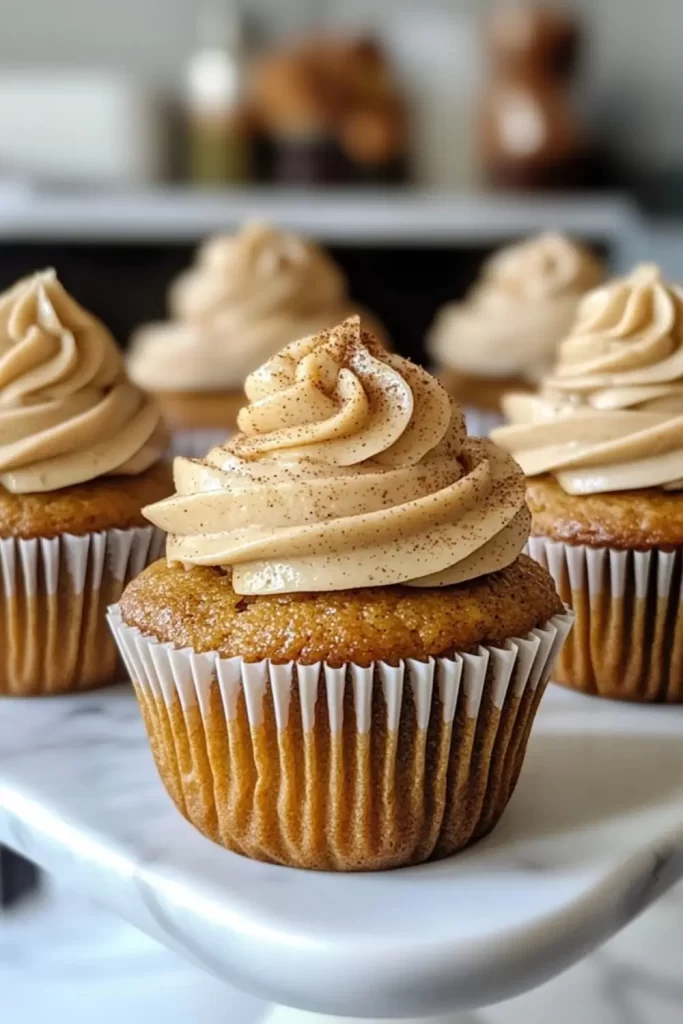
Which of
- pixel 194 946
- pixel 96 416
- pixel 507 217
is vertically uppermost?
pixel 96 416

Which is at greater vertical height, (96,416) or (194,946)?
(96,416)

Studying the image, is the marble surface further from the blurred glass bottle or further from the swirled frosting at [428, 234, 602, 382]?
the blurred glass bottle

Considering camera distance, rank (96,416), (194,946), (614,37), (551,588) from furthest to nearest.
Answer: (614,37)
(96,416)
(551,588)
(194,946)

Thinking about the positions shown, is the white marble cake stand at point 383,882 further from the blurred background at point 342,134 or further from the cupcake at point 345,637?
the blurred background at point 342,134

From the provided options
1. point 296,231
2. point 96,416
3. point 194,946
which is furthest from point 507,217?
point 194,946

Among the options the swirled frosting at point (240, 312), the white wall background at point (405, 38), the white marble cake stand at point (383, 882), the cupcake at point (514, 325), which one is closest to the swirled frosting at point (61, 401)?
the white marble cake stand at point (383, 882)

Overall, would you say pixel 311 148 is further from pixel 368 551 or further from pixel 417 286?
pixel 368 551

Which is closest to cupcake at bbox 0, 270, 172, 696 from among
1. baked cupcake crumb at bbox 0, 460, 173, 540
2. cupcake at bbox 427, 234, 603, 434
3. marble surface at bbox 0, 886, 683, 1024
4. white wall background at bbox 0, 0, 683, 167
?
baked cupcake crumb at bbox 0, 460, 173, 540
